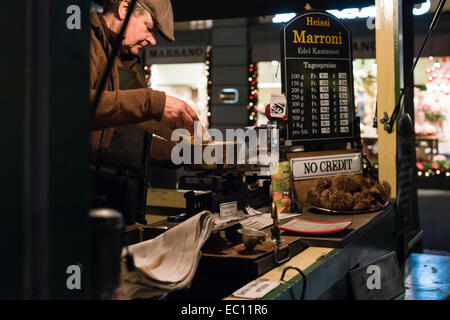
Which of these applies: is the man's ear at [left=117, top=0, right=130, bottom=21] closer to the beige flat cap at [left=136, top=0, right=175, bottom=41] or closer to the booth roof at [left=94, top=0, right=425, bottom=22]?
the beige flat cap at [left=136, top=0, right=175, bottom=41]

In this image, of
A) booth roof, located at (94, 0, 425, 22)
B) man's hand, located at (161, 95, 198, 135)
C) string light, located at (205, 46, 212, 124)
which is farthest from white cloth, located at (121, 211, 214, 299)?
string light, located at (205, 46, 212, 124)

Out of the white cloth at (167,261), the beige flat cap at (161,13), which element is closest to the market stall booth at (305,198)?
the white cloth at (167,261)

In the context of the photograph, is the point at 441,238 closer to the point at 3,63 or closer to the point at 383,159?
the point at 383,159

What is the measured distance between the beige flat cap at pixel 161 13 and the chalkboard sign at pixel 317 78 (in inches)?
36.8

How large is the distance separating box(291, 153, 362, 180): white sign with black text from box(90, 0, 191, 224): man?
31.6 inches

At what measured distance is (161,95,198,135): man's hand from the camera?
1.78 metres

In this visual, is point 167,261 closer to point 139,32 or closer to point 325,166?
point 139,32

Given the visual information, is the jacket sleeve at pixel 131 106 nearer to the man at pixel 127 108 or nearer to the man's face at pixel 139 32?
the man at pixel 127 108

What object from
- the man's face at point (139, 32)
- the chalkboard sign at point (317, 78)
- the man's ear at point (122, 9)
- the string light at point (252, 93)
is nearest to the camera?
the man's ear at point (122, 9)

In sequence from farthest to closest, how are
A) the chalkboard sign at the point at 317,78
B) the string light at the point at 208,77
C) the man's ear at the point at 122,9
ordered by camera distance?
1. the string light at the point at 208,77
2. the chalkboard sign at the point at 317,78
3. the man's ear at the point at 122,9

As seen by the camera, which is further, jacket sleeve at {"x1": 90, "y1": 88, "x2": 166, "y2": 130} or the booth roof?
the booth roof

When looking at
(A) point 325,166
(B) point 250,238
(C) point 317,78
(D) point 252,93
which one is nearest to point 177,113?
(B) point 250,238

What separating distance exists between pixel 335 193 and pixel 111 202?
1069 millimetres

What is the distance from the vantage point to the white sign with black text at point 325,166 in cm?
288
